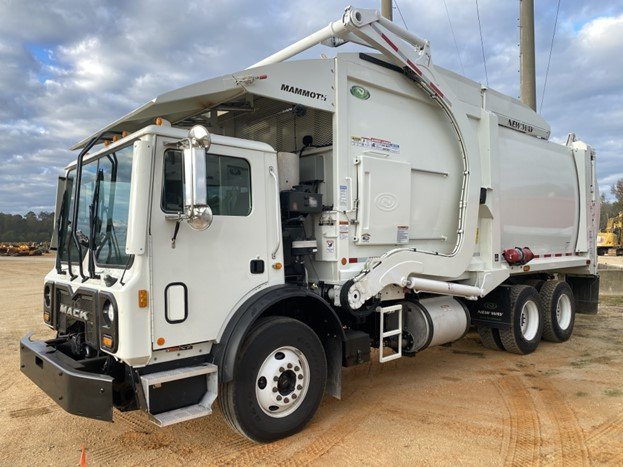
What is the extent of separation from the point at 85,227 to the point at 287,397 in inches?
87.9

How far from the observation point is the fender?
381cm

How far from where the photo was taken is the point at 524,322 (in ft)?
24.7

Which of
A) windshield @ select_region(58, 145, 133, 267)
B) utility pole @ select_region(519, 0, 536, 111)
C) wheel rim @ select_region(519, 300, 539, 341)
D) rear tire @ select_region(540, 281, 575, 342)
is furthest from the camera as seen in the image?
utility pole @ select_region(519, 0, 536, 111)

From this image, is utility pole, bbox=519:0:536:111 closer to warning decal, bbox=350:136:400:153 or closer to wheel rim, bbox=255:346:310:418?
warning decal, bbox=350:136:400:153

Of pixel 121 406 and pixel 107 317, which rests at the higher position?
pixel 107 317

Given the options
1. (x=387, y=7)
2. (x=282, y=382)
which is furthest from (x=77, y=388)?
(x=387, y=7)

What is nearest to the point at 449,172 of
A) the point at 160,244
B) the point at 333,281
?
the point at 333,281

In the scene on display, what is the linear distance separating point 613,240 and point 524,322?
121 feet

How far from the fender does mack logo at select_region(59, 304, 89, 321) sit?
105cm

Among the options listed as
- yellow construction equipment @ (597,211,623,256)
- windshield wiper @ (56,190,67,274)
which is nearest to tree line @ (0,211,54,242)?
yellow construction equipment @ (597,211,623,256)

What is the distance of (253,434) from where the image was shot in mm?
3992

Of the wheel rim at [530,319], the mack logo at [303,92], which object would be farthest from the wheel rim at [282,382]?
the wheel rim at [530,319]

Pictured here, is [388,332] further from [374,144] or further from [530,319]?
[530,319]

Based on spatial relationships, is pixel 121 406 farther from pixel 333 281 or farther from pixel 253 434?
pixel 333 281
